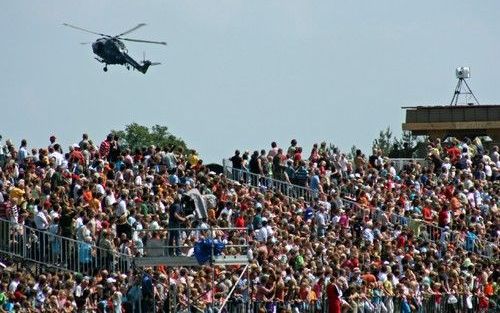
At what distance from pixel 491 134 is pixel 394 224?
24.0 meters

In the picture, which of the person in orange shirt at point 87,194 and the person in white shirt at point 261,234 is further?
the person in white shirt at point 261,234

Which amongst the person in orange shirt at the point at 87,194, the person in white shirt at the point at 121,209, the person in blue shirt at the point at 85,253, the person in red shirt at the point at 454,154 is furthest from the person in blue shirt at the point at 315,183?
the person in blue shirt at the point at 85,253

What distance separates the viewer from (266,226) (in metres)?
47.0

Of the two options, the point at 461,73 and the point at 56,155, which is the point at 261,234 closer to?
the point at 56,155

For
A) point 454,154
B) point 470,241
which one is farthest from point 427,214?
point 454,154

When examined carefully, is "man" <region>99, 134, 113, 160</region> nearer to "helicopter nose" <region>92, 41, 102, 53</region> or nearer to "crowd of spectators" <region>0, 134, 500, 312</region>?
"crowd of spectators" <region>0, 134, 500, 312</region>

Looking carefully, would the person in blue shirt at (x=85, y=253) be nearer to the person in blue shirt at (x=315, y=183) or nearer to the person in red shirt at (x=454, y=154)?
the person in blue shirt at (x=315, y=183)

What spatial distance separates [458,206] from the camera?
181 feet

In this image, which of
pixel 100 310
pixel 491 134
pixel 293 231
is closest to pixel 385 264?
pixel 293 231

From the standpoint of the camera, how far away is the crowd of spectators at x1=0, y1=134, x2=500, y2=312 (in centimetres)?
4153

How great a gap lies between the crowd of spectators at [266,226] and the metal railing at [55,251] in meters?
0.14

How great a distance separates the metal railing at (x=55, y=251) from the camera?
4312cm

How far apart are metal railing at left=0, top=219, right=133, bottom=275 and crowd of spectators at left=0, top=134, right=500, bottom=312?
0.14 metres

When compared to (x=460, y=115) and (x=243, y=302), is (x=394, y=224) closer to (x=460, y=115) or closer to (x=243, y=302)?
(x=243, y=302)
